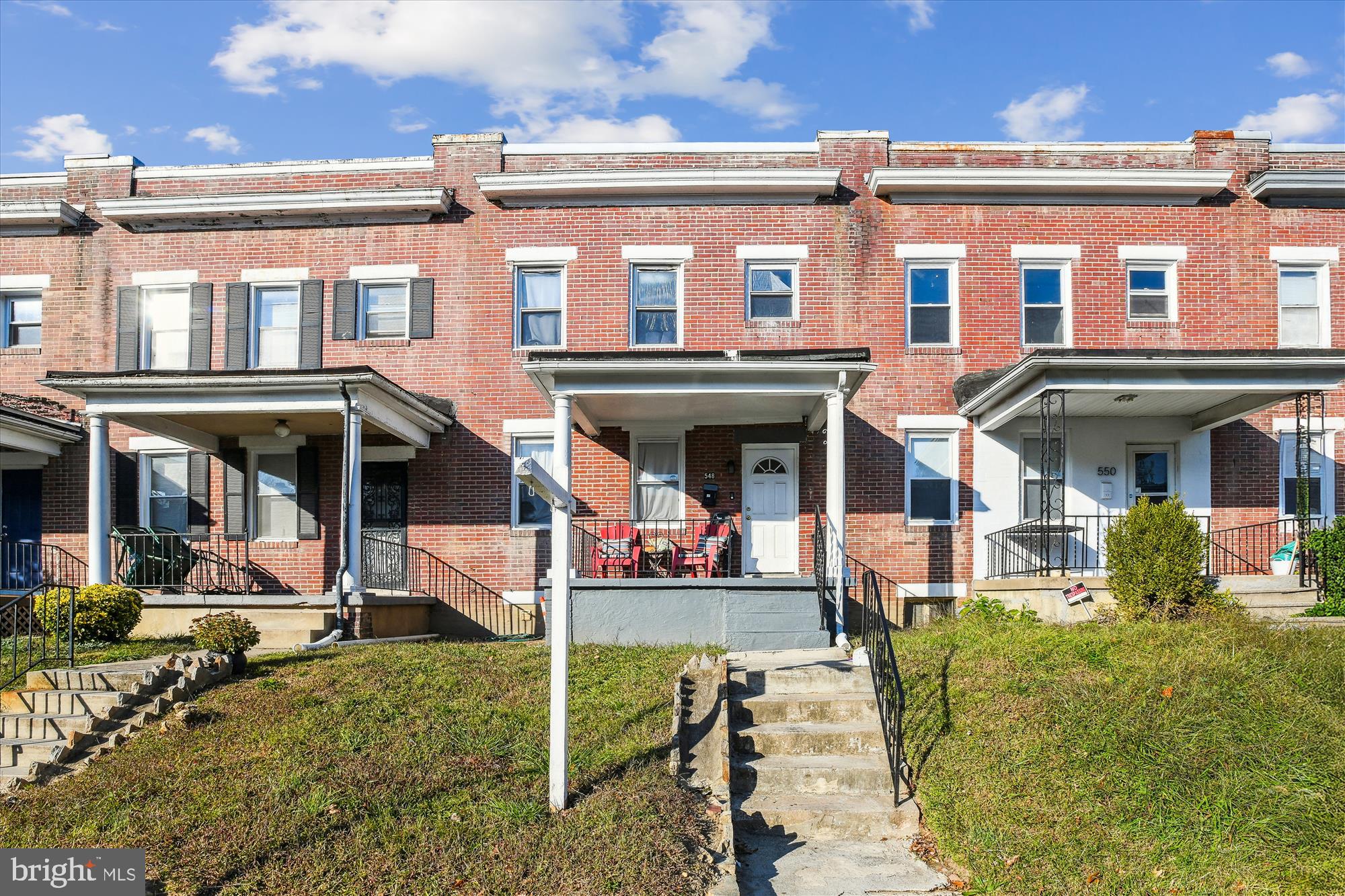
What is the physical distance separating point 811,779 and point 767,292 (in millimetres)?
9572

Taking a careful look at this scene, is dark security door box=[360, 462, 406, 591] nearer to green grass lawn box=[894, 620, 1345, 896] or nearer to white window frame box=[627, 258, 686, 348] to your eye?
→ white window frame box=[627, 258, 686, 348]

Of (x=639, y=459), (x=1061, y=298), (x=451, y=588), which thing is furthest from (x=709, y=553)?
(x=1061, y=298)

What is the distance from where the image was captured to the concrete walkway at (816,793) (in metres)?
7.30

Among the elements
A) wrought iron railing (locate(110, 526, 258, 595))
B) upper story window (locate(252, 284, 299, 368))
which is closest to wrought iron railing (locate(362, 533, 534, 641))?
wrought iron railing (locate(110, 526, 258, 595))

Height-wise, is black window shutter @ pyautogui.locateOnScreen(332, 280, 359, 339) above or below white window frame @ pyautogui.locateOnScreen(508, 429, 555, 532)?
above

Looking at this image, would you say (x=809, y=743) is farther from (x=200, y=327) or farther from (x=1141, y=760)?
(x=200, y=327)

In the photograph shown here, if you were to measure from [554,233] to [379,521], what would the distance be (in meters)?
5.30

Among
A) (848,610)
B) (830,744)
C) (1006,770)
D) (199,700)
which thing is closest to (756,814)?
(830,744)

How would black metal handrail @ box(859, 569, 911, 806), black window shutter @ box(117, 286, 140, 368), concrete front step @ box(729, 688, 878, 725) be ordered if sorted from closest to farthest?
black metal handrail @ box(859, 569, 911, 806)
concrete front step @ box(729, 688, 878, 725)
black window shutter @ box(117, 286, 140, 368)

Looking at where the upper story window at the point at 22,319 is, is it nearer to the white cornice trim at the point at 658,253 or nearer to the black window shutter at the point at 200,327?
the black window shutter at the point at 200,327

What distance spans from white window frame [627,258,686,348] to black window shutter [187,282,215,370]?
22.0ft

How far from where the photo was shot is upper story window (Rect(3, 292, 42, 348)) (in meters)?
17.5

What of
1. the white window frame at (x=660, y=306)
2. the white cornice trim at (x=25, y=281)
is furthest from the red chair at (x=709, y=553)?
the white cornice trim at (x=25, y=281)

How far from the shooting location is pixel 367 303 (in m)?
17.2
